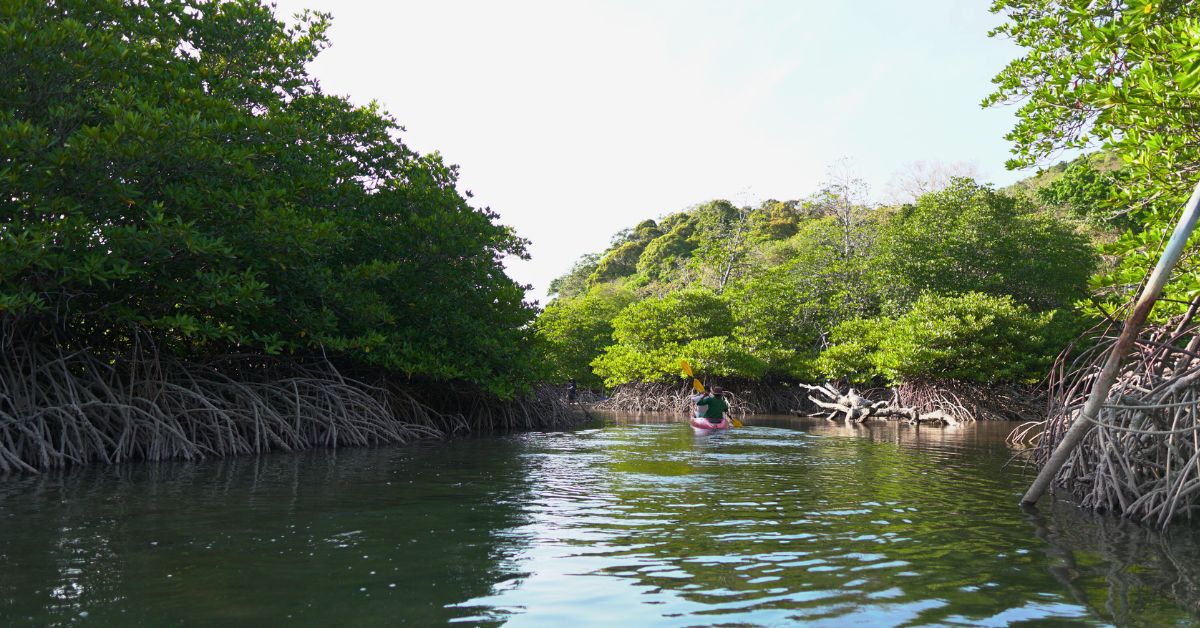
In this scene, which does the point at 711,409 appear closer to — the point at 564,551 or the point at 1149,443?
the point at 1149,443

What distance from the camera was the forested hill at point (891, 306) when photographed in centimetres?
2431

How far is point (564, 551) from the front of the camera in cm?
545

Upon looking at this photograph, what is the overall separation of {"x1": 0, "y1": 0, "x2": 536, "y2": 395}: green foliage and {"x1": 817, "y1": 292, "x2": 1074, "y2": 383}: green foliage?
42.1 feet

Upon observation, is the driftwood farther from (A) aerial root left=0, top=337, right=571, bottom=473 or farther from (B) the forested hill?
(A) aerial root left=0, top=337, right=571, bottom=473

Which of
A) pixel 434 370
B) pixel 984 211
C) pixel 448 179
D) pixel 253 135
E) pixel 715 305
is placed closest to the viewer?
pixel 253 135

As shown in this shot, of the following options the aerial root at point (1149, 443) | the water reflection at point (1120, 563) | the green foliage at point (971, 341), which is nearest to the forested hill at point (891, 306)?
the green foliage at point (971, 341)

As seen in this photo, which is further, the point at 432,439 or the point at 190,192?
the point at 432,439

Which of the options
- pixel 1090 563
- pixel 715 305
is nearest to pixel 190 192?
pixel 1090 563

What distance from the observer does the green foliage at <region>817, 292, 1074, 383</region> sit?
23.8 metres

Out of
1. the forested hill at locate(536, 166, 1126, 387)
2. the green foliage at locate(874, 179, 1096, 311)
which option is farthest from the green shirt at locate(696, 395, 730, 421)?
the green foliage at locate(874, 179, 1096, 311)

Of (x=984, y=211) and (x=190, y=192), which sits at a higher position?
(x=984, y=211)

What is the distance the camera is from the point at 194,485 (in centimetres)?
823

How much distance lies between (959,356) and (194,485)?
21.9 meters

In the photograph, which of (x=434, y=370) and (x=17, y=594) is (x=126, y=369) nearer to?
(x=434, y=370)
